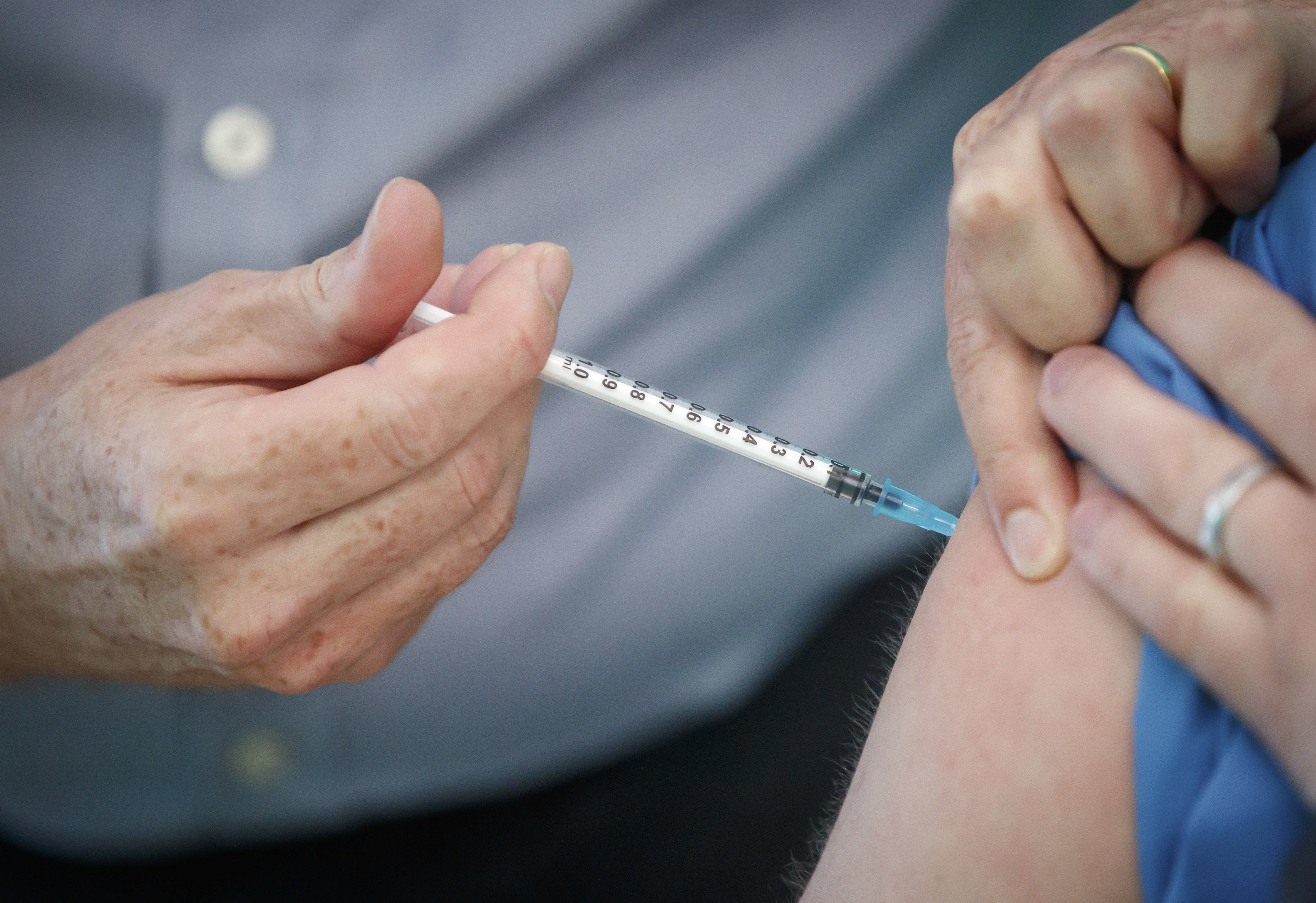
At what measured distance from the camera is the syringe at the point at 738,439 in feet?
3.11

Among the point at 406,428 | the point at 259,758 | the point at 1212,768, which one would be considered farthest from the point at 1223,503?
the point at 259,758

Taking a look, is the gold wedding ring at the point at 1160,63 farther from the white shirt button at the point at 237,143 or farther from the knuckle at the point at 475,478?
the white shirt button at the point at 237,143

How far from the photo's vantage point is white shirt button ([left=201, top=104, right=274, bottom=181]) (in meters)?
1.16

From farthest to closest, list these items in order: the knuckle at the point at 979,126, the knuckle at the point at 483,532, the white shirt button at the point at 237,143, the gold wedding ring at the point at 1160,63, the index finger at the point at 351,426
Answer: the white shirt button at the point at 237,143
the knuckle at the point at 483,532
the knuckle at the point at 979,126
the index finger at the point at 351,426
the gold wedding ring at the point at 1160,63

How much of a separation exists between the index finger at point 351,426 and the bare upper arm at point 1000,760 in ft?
1.58

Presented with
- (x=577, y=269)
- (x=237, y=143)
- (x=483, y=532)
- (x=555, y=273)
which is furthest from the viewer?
(x=577, y=269)

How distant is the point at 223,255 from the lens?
1.21 meters

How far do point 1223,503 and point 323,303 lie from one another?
0.78 metres

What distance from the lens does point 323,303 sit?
0.80 m

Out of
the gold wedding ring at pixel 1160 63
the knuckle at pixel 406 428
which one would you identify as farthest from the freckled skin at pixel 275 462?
the gold wedding ring at pixel 1160 63

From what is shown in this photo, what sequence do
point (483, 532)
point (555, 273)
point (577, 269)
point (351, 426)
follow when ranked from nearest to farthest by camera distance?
point (351, 426) → point (555, 273) → point (483, 532) → point (577, 269)

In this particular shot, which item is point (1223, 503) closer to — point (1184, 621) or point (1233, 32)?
point (1184, 621)

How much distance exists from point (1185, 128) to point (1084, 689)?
43cm

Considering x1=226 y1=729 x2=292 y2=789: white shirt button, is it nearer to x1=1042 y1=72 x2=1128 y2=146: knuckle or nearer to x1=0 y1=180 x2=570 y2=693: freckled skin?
x1=0 y1=180 x2=570 y2=693: freckled skin
